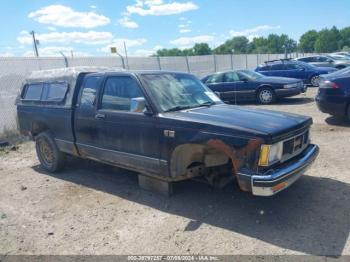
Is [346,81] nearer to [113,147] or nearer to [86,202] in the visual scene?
[113,147]

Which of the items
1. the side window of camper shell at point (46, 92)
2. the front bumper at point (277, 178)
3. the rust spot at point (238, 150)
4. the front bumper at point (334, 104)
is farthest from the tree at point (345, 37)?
the rust spot at point (238, 150)

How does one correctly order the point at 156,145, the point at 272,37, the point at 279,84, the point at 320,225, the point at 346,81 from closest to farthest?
the point at 320,225 < the point at 156,145 < the point at 346,81 < the point at 279,84 < the point at 272,37

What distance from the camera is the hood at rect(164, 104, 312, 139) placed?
3.92 metres

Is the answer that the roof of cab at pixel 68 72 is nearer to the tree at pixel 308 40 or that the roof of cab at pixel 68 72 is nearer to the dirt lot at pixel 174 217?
the dirt lot at pixel 174 217

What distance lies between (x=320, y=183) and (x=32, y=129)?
17.6 ft

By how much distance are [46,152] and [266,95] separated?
916cm

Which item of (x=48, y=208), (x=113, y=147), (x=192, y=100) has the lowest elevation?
(x=48, y=208)

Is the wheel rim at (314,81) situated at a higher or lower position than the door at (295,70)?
lower

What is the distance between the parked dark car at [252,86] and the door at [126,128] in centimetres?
856

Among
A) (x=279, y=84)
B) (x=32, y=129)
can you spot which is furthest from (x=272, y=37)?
(x=32, y=129)

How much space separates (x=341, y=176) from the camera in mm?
5336

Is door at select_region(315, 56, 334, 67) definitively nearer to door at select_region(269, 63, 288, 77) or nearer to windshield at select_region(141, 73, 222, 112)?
door at select_region(269, 63, 288, 77)

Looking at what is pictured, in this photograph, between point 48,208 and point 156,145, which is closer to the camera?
point 156,145

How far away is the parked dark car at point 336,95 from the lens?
333 inches
